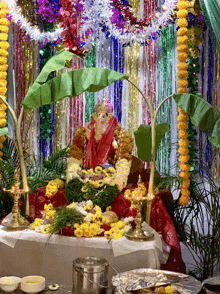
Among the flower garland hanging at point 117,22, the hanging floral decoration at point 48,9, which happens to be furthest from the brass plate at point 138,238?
the hanging floral decoration at point 48,9

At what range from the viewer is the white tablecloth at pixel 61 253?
3543 millimetres

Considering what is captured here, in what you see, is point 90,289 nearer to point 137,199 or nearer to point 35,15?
A: point 137,199

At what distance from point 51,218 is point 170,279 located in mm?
1757

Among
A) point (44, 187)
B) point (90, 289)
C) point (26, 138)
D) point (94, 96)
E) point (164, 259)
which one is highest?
point (94, 96)

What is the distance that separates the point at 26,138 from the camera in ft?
21.3

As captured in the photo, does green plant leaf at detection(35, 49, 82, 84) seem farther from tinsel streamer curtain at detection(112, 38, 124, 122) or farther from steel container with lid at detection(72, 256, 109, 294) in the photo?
steel container with lid at detection(72, 256, 109, 294)

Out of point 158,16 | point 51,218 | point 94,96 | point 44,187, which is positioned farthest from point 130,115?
point 51,218

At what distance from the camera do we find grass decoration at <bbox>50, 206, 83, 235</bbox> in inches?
148

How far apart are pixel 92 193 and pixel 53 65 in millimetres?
1501

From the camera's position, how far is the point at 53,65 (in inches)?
170

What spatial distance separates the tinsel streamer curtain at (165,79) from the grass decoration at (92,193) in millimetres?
1839

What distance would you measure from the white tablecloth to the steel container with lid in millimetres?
911

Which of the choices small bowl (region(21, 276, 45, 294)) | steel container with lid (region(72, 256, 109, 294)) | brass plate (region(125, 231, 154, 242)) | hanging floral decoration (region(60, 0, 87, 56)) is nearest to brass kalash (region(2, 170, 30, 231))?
brass plate (region(125, 231, 154, 242))

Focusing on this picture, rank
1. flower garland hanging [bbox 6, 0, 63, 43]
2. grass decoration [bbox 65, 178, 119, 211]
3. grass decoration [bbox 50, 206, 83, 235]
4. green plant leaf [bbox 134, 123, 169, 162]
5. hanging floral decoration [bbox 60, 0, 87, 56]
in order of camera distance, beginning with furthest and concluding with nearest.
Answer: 1. flower garland hanging [bbox 6, 0, 63, 43]
2. hanging floral decoration [bbox 60, 0, 87, 56]
3. green plant leaf [bbox 134, 123, 169, 162]
4. grass decoration [bbox 65, 178, 119, 211]
5. grass decoration [bbox 50, 206, 83, 235]
